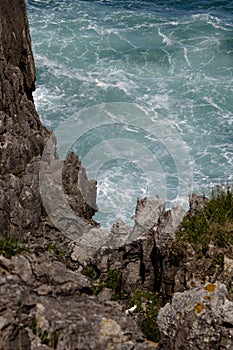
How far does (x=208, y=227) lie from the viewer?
718 inches

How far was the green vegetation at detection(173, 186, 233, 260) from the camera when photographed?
17.7 metres

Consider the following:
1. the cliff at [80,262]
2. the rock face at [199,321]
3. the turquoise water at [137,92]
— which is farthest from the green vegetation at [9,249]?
the turquoise water at [137,92]

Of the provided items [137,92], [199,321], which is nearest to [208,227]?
[199,321]

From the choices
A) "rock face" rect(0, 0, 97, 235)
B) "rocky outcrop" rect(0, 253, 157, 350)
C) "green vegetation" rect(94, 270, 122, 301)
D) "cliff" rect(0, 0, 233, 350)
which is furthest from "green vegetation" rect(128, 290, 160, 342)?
"rock face" rect(0, 0, 97, 235)

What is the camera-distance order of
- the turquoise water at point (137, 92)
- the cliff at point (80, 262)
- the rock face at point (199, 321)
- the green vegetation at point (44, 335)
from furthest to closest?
the turquoise water at point (137, 92), the rock face at point (199, 321), the cliff at point (80, 262), the green vegetation at point (44, 335)

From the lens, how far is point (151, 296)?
19.1m

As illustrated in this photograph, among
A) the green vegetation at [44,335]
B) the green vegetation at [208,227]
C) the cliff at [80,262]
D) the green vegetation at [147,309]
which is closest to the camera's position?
the green vegetation at [44,335]

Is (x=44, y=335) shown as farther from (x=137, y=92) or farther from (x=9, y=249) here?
(x=137, y=92)

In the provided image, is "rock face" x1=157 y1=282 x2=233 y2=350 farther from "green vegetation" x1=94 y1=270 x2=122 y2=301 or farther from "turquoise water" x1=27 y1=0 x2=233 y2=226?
"turquoise water" x1=27 y1=0 x2=233 y2=226

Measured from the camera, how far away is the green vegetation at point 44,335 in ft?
35.6

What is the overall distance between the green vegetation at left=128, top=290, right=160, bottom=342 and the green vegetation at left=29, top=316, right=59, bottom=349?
502 cm

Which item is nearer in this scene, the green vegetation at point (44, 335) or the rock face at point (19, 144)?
the green vegetation at point (44, 335)

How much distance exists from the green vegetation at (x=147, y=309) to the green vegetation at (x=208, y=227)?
1.98 meters

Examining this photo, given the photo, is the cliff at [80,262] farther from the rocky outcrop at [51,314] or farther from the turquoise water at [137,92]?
the turquoise water at [137,92]
